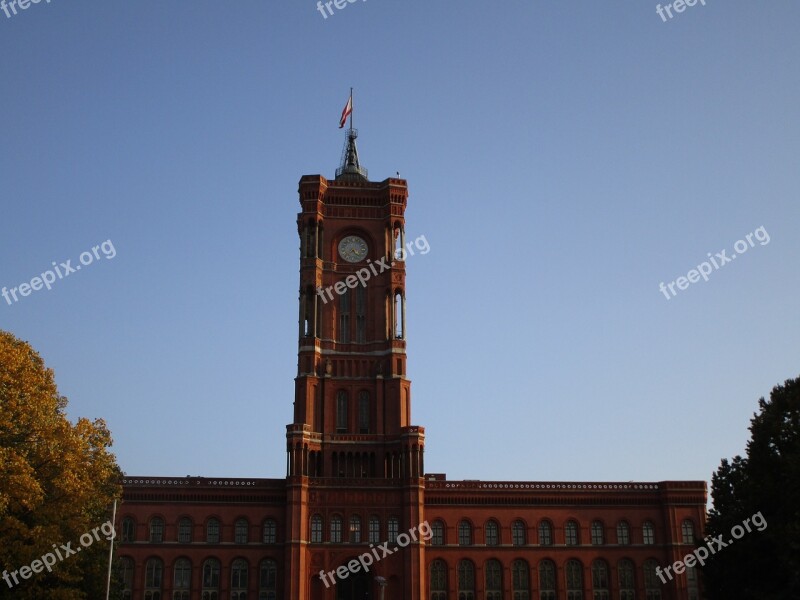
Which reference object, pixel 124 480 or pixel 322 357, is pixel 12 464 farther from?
pixel 322 357

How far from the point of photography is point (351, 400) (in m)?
80.1

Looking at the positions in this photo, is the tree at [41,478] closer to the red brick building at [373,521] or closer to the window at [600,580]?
the red brick building at [373,521]

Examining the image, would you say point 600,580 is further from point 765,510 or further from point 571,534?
point 765,510

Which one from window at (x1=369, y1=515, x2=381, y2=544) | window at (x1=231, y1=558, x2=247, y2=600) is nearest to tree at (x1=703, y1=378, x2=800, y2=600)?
window at (x1=369, y1=515, x2=381, y2=544)

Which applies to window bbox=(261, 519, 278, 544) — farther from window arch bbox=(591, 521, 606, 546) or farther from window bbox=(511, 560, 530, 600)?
window arch bbox=(591, 521, 606, 546)

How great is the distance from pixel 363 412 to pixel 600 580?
2405cm

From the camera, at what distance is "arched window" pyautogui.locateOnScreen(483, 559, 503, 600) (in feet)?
246

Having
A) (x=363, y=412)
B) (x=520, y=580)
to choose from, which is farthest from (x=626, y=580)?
(x=363, y=412)

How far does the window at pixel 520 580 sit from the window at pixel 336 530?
569 inches

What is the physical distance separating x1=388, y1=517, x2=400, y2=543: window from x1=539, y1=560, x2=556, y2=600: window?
12.4 meters

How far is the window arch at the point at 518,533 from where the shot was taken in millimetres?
76750

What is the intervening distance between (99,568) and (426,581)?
106 ft

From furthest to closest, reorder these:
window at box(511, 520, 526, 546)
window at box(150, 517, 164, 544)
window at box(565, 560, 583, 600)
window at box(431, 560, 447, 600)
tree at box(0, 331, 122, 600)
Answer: window at box(511, 520, 526, 546), window at box(565, 560, 583, 600), window at box(431, 560, 447, 600), window at box(150, 517, 164, 544), tree at box(0, 331, 122, 600)

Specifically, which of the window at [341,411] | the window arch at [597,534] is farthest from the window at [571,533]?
the window at [341,411]
